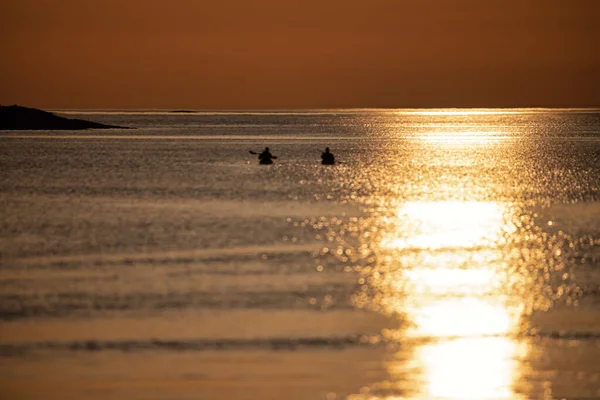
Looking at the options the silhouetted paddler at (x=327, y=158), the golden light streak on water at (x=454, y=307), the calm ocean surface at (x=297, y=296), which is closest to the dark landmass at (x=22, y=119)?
the silhouetted paddler at (x=327, y=158)

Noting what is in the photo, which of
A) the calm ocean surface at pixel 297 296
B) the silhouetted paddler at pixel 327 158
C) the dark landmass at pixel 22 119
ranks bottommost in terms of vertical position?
the calm ocean surface at pixel 297 296

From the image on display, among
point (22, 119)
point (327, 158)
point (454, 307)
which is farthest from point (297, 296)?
point (22, 119)

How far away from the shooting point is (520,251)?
124 feet

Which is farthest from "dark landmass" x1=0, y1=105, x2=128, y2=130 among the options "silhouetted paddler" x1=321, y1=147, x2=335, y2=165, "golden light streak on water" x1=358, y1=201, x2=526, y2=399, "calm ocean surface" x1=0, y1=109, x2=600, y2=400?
"golden light streak on water" x1=358, y1=201, x2=526, y2=399

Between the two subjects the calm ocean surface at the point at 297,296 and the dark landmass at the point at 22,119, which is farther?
the dark landmass at the point at 22,119

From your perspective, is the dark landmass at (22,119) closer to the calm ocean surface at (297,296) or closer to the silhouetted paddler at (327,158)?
the silhouetted paddler at (327,158)

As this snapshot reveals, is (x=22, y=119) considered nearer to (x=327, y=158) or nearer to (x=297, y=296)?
(x=327, y=158)

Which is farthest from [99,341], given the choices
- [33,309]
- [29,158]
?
[29,158]

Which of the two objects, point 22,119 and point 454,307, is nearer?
point 454,307

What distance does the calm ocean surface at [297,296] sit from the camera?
19.9 meters

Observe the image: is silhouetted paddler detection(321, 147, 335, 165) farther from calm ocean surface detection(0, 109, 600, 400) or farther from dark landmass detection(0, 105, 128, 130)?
dark landmass detection(0, 105, 128, 130)

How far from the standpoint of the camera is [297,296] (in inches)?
1096

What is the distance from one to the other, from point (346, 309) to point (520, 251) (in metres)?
12.8

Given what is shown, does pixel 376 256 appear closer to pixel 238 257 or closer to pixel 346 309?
pixel 238 257
